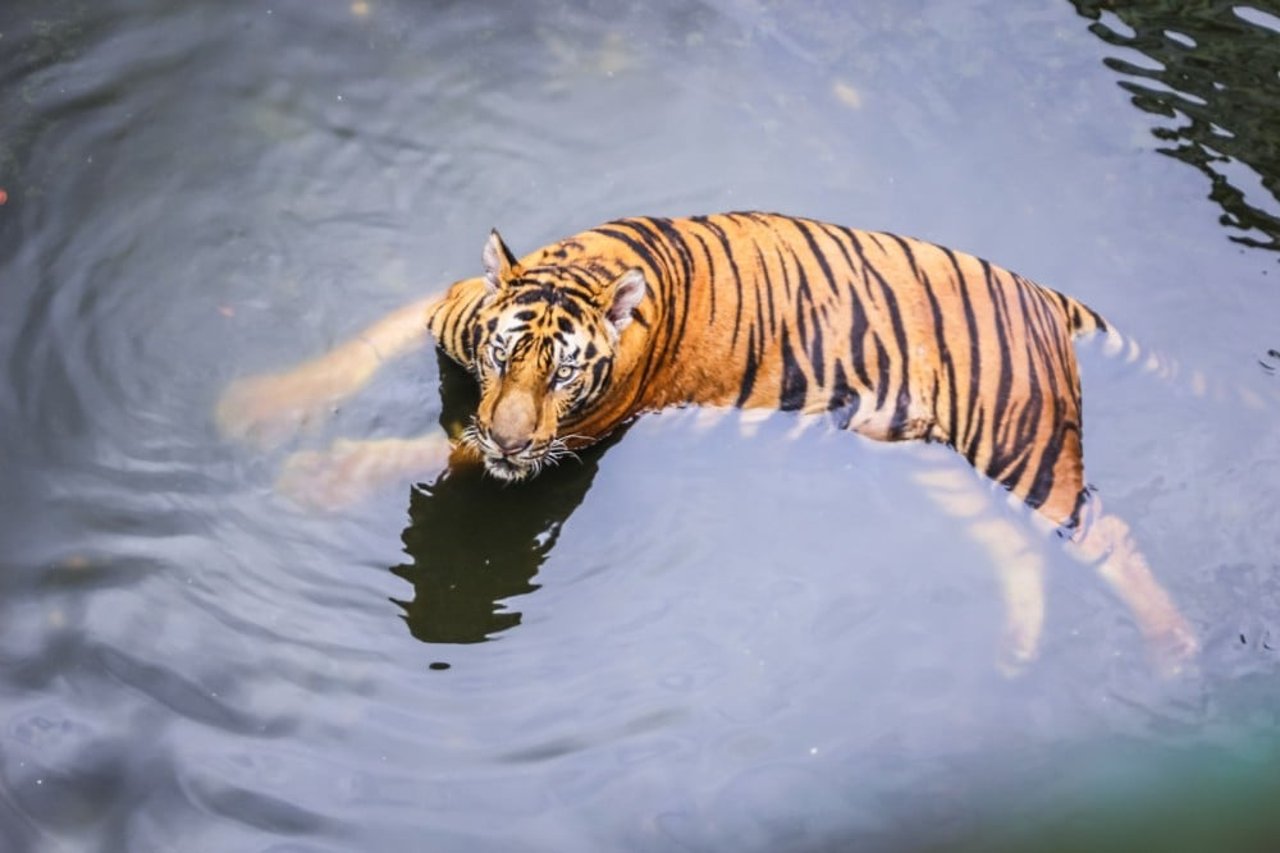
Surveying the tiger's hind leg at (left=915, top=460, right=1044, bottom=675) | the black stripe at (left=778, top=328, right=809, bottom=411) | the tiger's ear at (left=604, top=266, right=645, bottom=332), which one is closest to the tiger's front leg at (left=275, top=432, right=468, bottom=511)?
the tiger's ear at (left=604, top=266, right=645, bottom=332)

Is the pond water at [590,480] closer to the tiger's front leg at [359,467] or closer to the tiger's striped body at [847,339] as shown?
the tiger's front leg at [359,467]

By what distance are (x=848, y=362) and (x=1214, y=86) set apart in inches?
80.7

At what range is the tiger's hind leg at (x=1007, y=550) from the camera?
3.78 m

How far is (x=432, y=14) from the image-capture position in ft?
16.3

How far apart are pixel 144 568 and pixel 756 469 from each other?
1.64 meters

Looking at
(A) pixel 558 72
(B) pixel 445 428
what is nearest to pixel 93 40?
(A) pixel 558 72

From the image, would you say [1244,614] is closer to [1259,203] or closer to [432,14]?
[1259,203]

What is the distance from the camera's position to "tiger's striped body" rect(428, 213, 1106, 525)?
12.7 ft

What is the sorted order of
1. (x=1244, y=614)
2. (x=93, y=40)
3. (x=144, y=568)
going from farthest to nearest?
(x=93, y=40), (x=1244, y=614), (x=144, y=568)

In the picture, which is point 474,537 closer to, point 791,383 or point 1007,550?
point 791,383

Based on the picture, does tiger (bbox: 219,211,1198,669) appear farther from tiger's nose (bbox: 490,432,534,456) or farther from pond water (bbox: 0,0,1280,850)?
tiger's nose (bbox: 490,432,534,456)

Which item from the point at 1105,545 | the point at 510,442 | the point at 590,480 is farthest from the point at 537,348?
the point at 1105,545

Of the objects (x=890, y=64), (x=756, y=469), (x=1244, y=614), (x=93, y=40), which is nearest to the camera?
(x=1244, y=614)

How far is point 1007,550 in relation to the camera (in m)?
3.94
